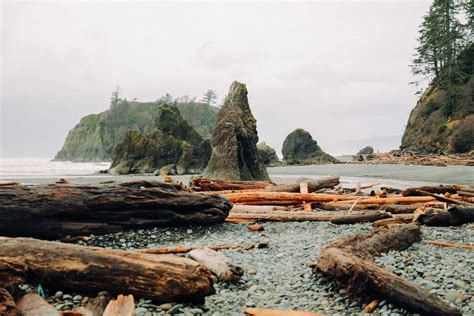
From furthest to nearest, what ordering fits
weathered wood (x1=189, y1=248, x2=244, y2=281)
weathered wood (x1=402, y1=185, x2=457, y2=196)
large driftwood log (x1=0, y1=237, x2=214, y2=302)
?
weathered wood (x1=402, y1=185, x2=457, y2=196)
weathered wood (x1=189, y1=248, x2=244, y2=281)
large driftwood log (x1=0, y1=237, x2=214, y2=302)

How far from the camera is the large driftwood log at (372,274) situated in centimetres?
303

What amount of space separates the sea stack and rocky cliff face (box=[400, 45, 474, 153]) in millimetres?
20553

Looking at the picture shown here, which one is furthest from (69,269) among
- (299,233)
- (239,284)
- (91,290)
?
(299,233)

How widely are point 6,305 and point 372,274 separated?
10.0ft

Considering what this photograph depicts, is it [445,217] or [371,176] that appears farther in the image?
[371,176]

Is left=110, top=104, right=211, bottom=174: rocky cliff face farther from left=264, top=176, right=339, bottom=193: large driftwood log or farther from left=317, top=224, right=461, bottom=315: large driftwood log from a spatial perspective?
left=317, top=224, right=461, bottom=315: large driftwood log

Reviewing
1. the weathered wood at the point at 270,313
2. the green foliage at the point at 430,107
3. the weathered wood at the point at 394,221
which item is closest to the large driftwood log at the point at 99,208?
the weathered wood at the point at 394,221

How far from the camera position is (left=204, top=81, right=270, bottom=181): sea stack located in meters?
16.9

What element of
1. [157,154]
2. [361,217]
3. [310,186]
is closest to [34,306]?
[361,217]

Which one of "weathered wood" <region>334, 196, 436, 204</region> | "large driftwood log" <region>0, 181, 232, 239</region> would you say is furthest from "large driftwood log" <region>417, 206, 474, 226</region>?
"large driftwood log" <region>0, 181, 232, 239</region>

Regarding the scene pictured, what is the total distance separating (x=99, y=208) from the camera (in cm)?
639

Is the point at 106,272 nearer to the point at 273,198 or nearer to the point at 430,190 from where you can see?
the point at 273,198

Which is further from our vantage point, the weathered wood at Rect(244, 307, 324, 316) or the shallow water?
the shallow water

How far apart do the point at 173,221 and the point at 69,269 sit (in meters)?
3.60
